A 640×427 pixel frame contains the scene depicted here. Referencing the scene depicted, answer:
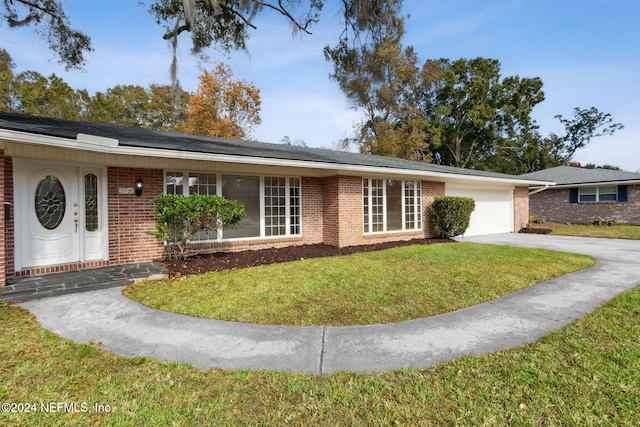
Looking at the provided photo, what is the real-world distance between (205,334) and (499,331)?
345 centimetres

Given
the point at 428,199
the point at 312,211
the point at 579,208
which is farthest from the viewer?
the point at 579,208

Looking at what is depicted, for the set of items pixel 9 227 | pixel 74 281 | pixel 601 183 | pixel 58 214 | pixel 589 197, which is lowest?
pixel 74 281

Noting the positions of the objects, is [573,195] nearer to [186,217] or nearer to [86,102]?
[186,217]

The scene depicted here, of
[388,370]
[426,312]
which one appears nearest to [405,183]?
[426,312]

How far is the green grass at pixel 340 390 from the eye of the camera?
2203mm

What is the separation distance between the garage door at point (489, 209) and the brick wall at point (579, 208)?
7642mm

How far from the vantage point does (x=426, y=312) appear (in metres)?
4.30

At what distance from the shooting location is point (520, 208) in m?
15.9

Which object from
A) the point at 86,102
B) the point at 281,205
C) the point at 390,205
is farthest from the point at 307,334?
the point at 86,102

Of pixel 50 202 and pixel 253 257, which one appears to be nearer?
pixel 50 202

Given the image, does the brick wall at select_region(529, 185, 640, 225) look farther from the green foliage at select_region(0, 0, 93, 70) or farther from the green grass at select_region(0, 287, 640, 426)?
the green foliage at select_region(0, 0, 93, 70)

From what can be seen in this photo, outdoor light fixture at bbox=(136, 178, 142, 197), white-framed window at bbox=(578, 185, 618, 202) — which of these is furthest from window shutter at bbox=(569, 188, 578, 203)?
outdoor light fixture at bbox=(136, 178, 142, 197)

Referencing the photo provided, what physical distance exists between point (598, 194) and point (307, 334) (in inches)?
906

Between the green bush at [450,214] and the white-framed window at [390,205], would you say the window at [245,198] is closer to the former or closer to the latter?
the white-framed window at [390,205]
